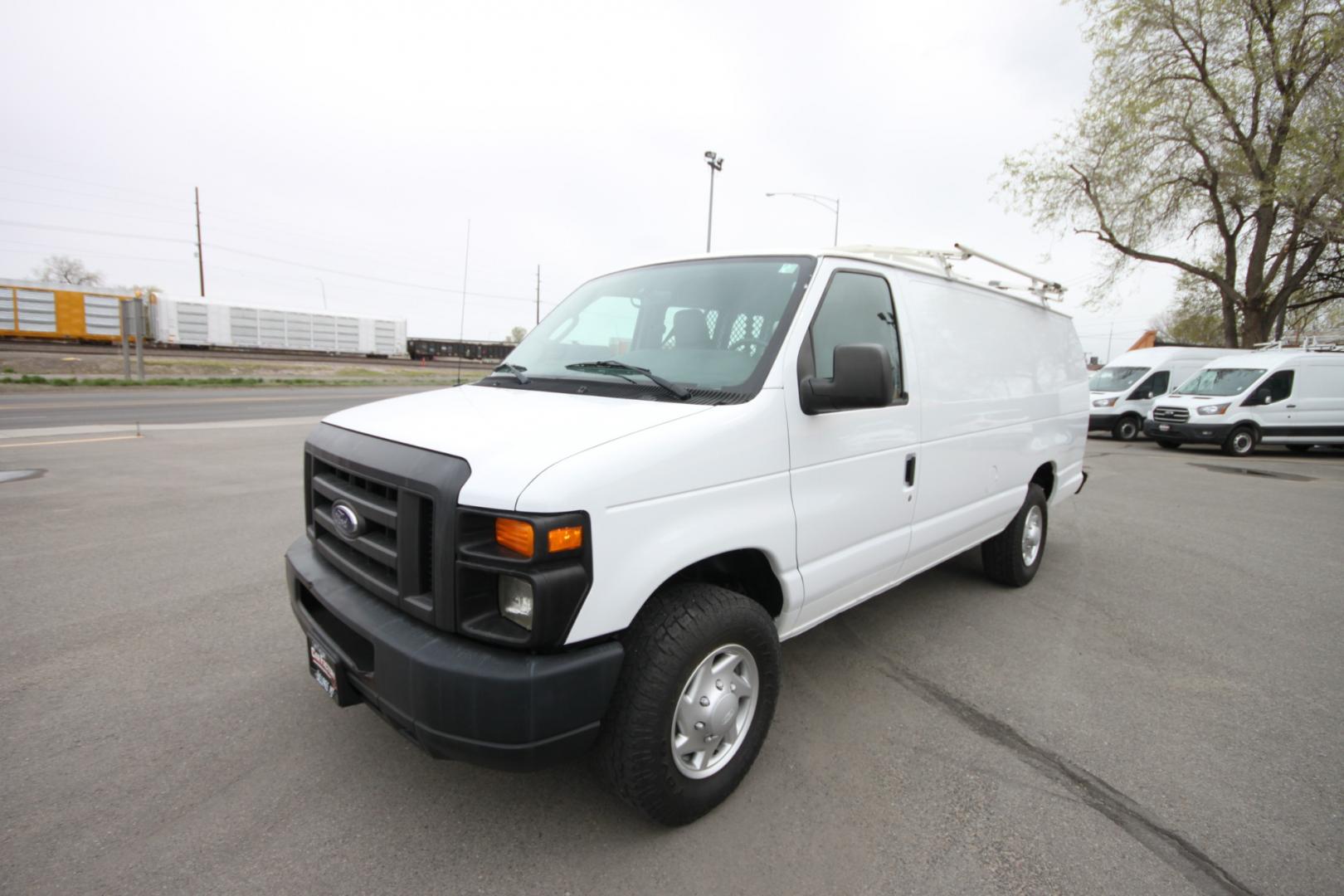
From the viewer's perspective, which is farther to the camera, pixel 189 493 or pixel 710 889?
pixel 189 493

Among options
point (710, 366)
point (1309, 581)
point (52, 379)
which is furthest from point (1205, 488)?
point (52, 379)

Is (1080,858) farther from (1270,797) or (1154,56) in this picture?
(1154,56)

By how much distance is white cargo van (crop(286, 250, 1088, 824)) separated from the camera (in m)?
1.94

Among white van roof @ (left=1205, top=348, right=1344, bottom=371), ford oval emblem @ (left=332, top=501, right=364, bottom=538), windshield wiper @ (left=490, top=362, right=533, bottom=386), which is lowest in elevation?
ford oval emblem @ (left=332, top=501, right=364, bottom=538)

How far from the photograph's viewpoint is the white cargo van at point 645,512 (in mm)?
1937

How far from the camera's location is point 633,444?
6.86 feet

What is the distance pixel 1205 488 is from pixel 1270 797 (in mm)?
9044

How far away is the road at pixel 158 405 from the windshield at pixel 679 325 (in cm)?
1250

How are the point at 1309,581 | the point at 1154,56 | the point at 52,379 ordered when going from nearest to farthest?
the point at 1309,581, the point at 52,379, the point at 1154,56

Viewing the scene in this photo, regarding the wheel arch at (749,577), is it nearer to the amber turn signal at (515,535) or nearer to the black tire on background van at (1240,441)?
the amber turn signal at (515,535)

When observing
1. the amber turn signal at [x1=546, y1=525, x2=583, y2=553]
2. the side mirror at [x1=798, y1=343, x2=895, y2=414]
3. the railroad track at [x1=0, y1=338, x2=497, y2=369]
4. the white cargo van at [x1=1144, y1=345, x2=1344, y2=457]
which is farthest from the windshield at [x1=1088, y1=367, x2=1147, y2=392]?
the railroad track at [x1=0, y1=338, x2=497, y2=369]

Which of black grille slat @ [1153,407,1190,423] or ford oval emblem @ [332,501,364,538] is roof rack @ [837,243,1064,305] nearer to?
ford oval emblem @ [332,501,364,538]

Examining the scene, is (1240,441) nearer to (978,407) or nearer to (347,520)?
(978,407)

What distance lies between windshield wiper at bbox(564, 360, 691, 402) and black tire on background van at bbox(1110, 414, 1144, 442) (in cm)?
1844
